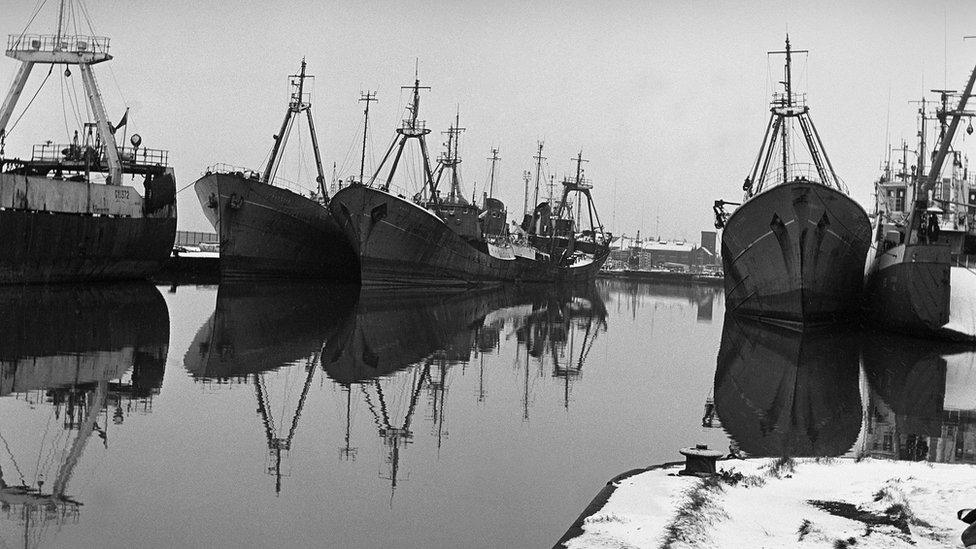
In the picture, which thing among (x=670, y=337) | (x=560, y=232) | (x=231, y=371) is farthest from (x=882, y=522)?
(x=560, y=232)

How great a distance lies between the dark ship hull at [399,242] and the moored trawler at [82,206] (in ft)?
26.3

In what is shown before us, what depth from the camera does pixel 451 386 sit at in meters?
17.7

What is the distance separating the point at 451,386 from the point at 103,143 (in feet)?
102

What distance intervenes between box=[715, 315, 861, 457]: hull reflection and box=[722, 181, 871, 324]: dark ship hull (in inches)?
95.6

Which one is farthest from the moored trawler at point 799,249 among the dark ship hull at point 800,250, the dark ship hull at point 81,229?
the dark ship hull at point 81,229

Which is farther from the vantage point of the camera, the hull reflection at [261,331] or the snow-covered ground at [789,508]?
the hull reflection at [261,331]

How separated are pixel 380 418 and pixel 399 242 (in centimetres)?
3267

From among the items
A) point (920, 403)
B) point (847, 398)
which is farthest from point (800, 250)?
point (920, 403)

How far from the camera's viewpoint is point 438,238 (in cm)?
4906

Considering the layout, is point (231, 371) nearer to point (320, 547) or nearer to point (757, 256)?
point (320, 547)

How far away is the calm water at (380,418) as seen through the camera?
29.4 ft

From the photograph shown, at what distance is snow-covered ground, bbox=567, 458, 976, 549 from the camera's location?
758 centimetres

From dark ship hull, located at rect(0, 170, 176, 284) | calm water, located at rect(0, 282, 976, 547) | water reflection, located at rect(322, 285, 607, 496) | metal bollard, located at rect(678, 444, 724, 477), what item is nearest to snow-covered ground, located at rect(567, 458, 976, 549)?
metal bollard, located at rect(678, 444, 724, 477)

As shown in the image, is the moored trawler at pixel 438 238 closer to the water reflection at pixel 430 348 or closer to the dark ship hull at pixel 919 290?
the water reflection at pixel 430 348
